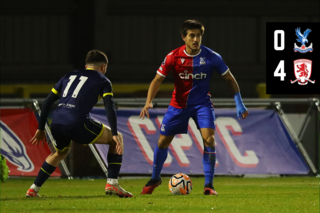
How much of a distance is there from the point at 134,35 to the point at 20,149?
1607cm

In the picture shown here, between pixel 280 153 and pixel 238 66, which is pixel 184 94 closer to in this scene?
pixel 280 153

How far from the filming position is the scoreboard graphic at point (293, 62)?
2261 centimetres

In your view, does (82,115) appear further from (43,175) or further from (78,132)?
(43,175)

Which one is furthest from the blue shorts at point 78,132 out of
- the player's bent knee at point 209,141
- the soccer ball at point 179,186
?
the player's bent knee at point 209,141

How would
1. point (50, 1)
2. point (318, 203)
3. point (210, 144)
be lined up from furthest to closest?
point (50, 1) < point (210, 144) < point (318, 203)

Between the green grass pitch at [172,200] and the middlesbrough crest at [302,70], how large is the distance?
44.7 feet

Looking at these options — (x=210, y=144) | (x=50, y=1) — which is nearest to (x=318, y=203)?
(x=210, y=144)

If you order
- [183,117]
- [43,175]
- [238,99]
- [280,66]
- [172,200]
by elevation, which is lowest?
[280,66]

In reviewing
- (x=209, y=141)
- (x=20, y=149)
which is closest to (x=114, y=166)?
(x=209, y=141)

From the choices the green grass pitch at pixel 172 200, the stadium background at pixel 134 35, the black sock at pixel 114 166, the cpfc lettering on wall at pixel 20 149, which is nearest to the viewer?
the green grass pitch at pixel 172 200

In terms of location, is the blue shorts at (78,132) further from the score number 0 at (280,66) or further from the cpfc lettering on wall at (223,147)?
the score number 0 at (280,66)

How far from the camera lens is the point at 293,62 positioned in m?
23.0

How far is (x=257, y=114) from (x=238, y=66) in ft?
48.9

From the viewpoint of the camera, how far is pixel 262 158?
11.2 meters
